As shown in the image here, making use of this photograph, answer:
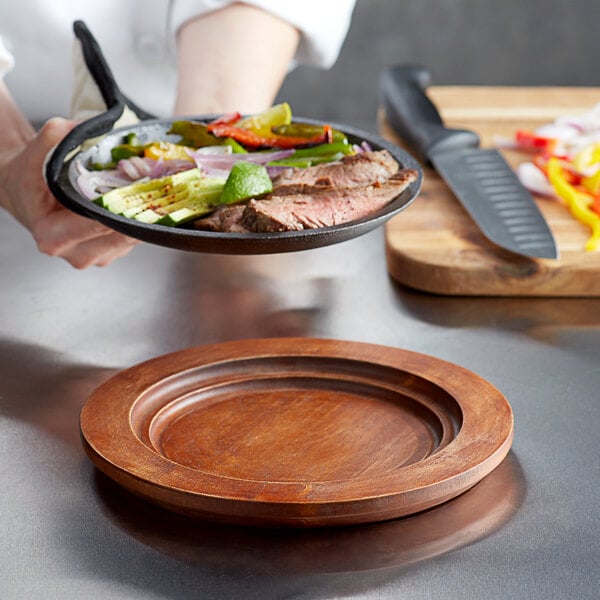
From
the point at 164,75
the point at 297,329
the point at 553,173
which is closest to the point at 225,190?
the point at 297,329

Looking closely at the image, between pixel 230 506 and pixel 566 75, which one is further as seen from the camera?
pixel 566 75

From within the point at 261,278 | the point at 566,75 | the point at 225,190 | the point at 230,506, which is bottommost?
the point at 566,75

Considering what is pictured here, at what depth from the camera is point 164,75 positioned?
1.79m

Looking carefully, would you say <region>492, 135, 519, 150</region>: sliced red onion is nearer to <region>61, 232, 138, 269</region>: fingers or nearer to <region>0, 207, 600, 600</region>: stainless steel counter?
<region>0, 207, 600, 600</region>: stainless steel counter

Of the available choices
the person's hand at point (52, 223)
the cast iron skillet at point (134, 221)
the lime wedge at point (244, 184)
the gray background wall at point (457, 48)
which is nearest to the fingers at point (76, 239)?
the person's hand at point (52, 223)

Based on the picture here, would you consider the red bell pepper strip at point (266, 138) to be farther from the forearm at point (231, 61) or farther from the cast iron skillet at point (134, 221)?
the forearm at point (231, 61)

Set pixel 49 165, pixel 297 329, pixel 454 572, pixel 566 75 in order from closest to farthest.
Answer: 1. pixel 454 572
2. pixel 49 165
3. pixel 297 329
4. pixel 566 75

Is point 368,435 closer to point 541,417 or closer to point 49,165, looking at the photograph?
point 541,417

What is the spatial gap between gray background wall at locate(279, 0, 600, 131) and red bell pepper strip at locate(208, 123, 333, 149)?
1894 millimetres

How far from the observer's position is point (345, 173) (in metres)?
1.00

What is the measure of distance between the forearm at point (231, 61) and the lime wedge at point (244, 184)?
54 cm

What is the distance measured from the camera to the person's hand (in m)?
1.17

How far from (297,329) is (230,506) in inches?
16.7

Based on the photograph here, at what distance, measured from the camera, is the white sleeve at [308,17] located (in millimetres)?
1549
